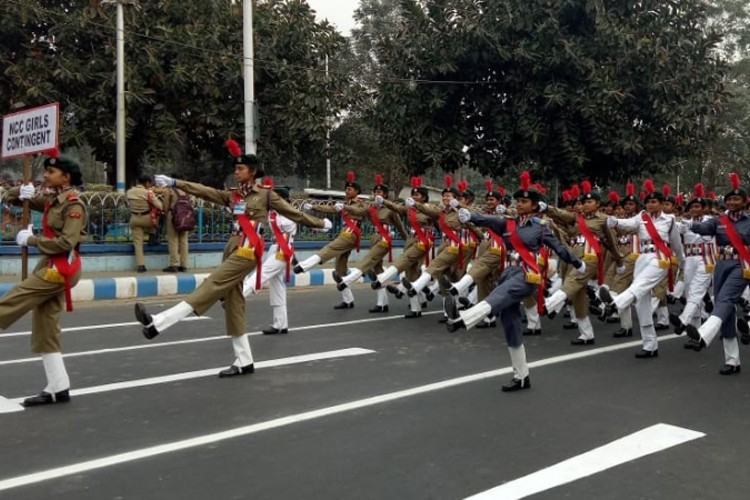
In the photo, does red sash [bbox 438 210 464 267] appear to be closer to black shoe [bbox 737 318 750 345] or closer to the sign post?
black shoe [bbox 737 318 750 345]

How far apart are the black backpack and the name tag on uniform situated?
23.6 ft

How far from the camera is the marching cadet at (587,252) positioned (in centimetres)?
860

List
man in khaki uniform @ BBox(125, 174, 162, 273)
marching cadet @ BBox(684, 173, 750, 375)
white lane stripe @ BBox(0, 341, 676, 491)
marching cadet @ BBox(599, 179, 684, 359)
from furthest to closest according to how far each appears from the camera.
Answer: man in khaki uniform @ BBox(125, 174, 162, 273), marching cadet @ BBox(599, 179, 684, 359), marching cadet @ BBox(684, 173, 750, 375), white lane stripe @ BBox(0, 341, 676, 491)

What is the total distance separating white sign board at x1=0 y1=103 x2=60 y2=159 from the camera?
776 centimetres

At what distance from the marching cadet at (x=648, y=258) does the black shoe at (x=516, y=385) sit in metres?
1.52

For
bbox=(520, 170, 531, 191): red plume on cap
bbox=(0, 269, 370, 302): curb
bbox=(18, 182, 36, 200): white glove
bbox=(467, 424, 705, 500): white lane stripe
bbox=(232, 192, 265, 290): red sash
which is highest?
bbox=(520, 170, 531, 191): red plume on cap

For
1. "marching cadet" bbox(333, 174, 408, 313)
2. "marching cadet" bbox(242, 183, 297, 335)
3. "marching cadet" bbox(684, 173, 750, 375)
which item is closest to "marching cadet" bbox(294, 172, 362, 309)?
"marching cadet" bbox(333, 174, 408, 313)

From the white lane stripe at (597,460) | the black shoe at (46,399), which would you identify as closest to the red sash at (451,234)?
the white lane stripe at (597,460)

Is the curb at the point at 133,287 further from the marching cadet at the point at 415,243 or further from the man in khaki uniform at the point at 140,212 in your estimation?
the marching cadet at the point at 415,243

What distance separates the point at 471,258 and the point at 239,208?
185 inches

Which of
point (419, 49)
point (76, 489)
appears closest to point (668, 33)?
point (419, 49)

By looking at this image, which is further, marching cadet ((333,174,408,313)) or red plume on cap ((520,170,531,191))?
marching cadet ((333,174,408,313))

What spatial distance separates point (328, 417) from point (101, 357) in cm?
313

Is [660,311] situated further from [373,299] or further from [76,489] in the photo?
[76,489]
